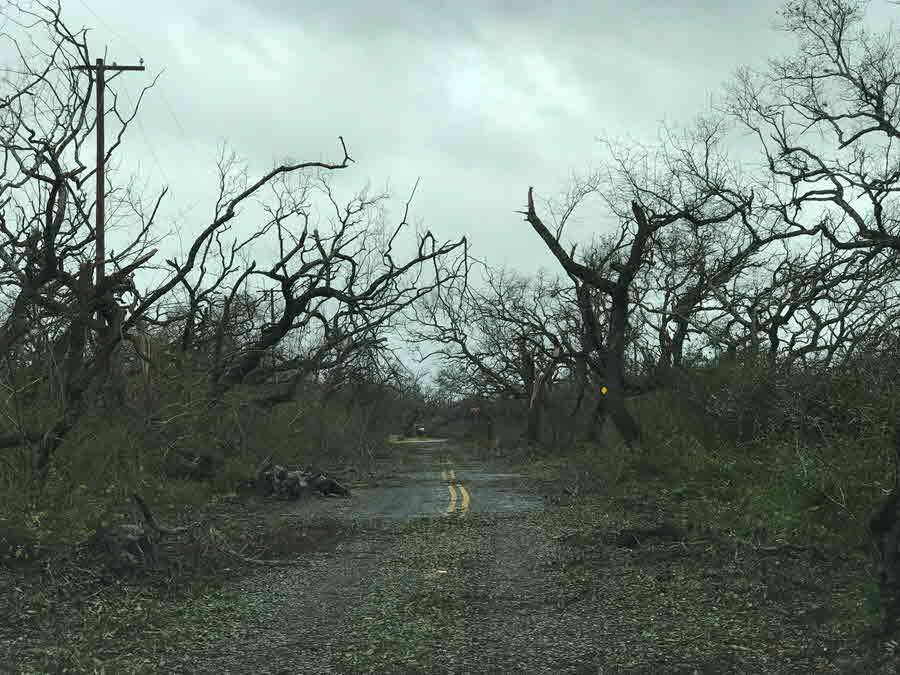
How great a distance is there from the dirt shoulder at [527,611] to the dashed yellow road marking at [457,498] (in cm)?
351

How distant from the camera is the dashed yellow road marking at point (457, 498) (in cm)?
1441

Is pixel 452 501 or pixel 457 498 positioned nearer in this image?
pixel 452 501

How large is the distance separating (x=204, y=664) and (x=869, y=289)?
10.7 meters

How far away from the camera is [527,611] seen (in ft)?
22.5

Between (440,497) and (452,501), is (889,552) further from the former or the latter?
(440,497)

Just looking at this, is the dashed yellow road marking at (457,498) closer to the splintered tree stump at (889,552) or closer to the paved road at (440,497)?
the paved road at (440,497)

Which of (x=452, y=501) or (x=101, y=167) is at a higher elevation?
(x=101, y=167)

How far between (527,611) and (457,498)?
9.96 m

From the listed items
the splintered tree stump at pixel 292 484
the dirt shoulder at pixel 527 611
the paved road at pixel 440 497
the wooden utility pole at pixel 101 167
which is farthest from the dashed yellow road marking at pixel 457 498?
the wooden utility pole at pixel 101 167

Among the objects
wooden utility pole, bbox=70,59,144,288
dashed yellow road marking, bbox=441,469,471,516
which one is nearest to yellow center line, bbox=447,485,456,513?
dashed yellow road marking, bbox=441,469,471,516

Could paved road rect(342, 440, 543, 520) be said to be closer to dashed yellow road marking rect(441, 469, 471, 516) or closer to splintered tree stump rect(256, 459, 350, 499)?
dashed yellow road marking rect(441, 469, 471, 516)

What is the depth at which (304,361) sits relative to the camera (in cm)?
2262

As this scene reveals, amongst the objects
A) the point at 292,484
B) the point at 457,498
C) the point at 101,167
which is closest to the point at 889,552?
the point at 457,498

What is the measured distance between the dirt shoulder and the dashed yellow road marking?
3.51 meters
